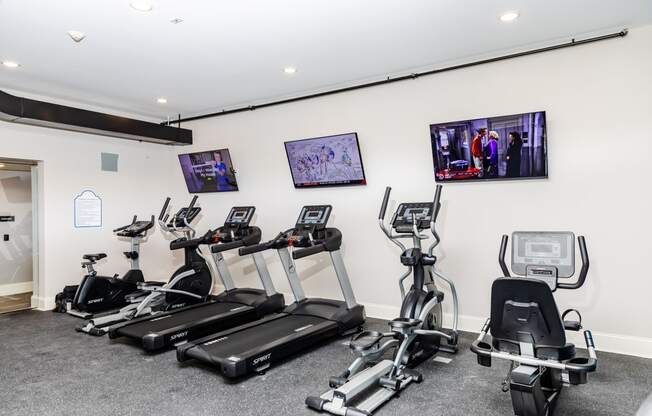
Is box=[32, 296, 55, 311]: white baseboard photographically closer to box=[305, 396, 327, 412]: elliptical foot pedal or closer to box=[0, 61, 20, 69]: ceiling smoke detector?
box=[0, 61, 20, 69]: ceiling smoke detector

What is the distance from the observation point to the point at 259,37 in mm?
3846

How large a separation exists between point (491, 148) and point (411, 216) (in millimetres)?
1164

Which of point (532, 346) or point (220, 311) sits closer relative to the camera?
point (532, 346)

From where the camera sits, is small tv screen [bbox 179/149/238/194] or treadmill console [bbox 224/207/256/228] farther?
small tv screen [bbox 179/149/238/194]

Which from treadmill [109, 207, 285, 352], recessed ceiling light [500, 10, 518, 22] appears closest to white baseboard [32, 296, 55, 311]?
treadmill [109, 207, 285, 352]

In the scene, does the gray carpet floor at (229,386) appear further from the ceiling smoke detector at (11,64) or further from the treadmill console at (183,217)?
the ceiling smoke detector at (11,64)

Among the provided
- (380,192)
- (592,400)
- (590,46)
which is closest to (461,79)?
(590,46)

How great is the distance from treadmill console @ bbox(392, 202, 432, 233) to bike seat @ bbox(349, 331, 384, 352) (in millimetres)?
1071

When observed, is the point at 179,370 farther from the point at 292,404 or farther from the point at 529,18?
the point at 529,18

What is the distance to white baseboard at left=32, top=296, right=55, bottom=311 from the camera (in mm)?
5801

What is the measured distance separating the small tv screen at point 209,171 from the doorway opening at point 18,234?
210 centimetres

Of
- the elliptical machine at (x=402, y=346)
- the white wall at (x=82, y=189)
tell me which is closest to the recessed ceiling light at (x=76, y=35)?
the white wall at (x=82, y=189)

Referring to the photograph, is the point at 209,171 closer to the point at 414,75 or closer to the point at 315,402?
the point at 414,75

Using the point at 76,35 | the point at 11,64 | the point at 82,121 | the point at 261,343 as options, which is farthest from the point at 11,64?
the point at 261,343
